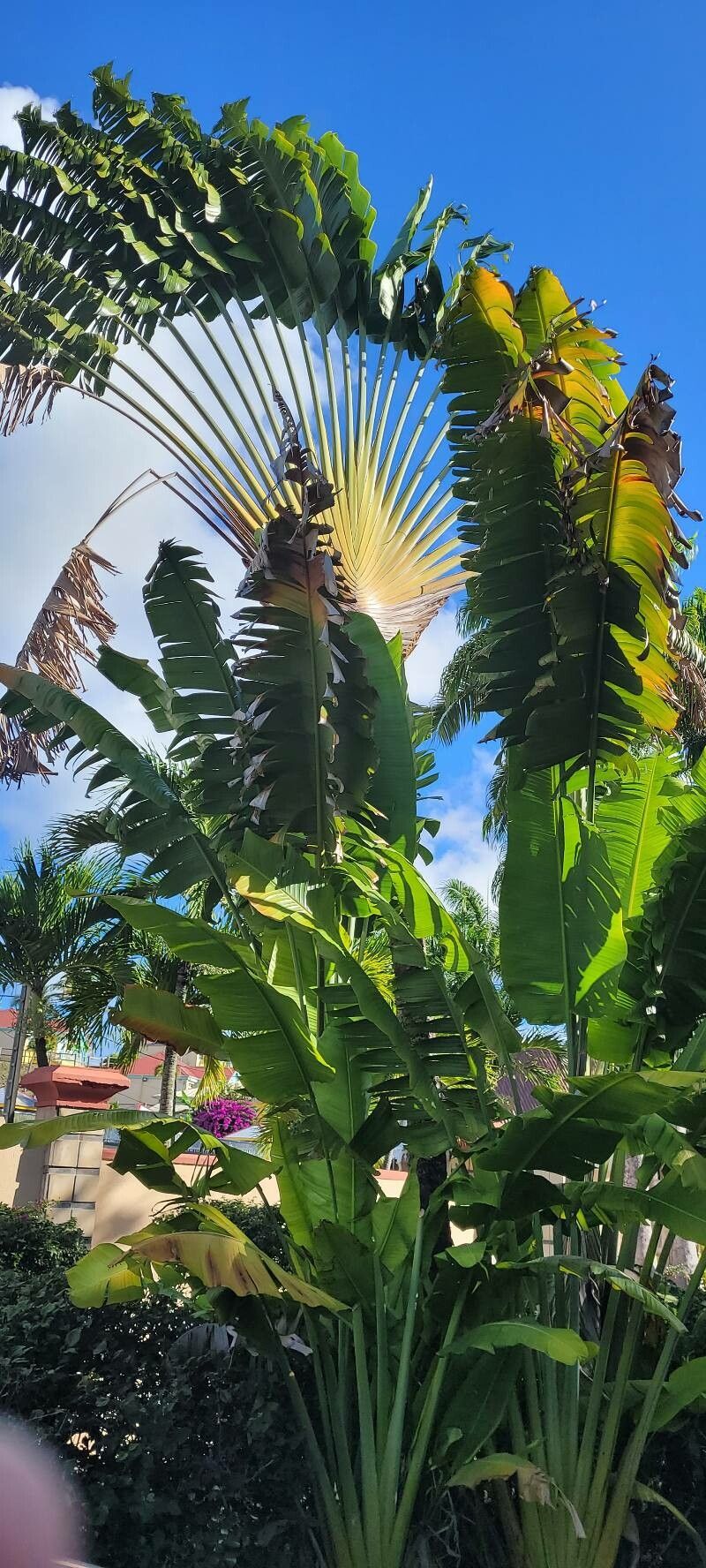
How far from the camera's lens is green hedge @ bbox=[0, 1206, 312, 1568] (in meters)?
4.21

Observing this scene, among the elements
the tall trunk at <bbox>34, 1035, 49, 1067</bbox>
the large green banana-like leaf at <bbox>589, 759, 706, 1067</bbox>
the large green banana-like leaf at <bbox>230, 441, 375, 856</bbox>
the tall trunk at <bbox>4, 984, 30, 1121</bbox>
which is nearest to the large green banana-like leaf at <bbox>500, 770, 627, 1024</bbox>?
the large green banana-like leaf at <bbox>589, 759, 706, 1067</bbox>

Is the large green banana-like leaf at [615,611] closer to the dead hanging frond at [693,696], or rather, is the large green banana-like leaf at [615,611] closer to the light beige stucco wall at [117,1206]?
the light beige stucco wall at [117,1206]

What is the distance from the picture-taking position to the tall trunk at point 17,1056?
13883mm

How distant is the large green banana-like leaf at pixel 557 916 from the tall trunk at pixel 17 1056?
10.4m

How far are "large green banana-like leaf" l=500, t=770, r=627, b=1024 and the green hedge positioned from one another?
2.03 metres

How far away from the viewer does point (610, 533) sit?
4.99 m

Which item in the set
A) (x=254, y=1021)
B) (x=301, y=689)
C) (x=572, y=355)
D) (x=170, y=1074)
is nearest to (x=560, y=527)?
(x=572, y=355)

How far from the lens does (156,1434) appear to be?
430 cm

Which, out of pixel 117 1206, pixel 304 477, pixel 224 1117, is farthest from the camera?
pixel 224 1117

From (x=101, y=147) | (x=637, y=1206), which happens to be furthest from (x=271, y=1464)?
(x=101, y=147)

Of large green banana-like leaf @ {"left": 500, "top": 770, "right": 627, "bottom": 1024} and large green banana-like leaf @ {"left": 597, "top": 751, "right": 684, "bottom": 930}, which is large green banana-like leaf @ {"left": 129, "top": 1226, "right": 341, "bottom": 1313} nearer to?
large green banana-like leaf @ {"left": 500, "top": 770, "right": 627, "bottom": 1024}

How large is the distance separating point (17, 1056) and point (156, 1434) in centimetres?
1082

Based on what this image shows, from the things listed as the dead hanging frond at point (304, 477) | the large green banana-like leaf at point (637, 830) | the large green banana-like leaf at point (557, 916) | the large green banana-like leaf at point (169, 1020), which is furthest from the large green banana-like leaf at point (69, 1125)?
the dead hanging frond at point (304, 477)

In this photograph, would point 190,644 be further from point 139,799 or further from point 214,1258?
point 214,1258
